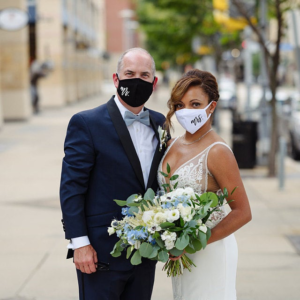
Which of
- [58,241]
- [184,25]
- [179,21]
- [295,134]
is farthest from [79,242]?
[179,21]

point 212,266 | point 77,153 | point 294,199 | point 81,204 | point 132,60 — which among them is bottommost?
point 294,199

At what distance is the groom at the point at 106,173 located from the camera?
3.37 m

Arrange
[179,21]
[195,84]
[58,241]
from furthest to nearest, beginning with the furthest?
[179,21]
[58,241]
[195,84]

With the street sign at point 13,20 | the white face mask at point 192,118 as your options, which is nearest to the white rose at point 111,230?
the white face mask at point 192,118

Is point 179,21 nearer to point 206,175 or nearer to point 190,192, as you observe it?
point 206,175

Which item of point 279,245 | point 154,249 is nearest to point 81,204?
point 154,249

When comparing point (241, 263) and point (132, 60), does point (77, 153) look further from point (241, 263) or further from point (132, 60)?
point (241, 263)

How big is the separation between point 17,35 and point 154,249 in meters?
23.4

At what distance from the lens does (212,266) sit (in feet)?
11.3

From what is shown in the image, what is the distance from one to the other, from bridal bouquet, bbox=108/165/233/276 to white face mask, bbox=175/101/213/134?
0.33 meters

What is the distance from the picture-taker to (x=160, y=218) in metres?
3.04

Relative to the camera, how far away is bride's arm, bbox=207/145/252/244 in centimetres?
327

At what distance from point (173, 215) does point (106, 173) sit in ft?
1.81

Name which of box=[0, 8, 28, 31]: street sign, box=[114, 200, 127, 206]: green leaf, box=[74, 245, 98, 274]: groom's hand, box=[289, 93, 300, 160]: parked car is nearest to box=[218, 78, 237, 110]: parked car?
box=[0, 8, 28, 31]: street sign
